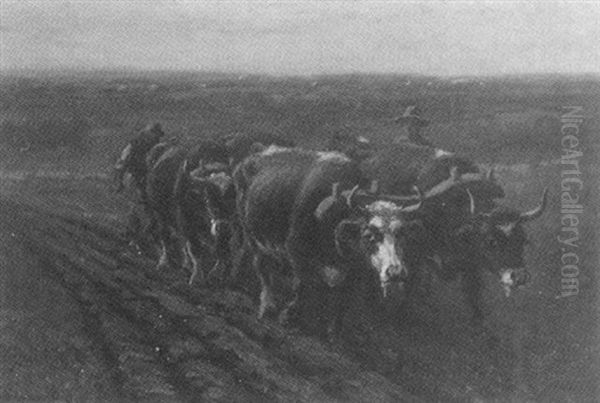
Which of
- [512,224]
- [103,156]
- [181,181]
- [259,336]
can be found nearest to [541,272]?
[512,224]

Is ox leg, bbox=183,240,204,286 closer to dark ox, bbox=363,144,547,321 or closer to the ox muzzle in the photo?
dark ox, bbox=363,144,547,321

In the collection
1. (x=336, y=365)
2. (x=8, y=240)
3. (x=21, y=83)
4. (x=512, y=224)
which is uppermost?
(x=21, y=83)

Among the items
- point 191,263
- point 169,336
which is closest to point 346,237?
point 191,263

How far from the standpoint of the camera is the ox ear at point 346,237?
175 inches

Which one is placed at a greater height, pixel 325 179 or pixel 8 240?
pixel 325 179

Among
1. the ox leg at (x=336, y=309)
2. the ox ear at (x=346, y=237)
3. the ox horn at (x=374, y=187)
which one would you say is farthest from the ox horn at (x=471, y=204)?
the ox leg at (x=336, y=309)

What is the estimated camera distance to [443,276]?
14.9ft

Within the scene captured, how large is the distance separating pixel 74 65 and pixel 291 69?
107 cm

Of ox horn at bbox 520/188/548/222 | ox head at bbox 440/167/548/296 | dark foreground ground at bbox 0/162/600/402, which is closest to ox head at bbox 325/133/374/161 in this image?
ox head at bbox 440/167/548/296

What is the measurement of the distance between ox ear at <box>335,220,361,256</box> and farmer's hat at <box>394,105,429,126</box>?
0.56 meters

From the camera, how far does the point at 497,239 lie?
178 inches

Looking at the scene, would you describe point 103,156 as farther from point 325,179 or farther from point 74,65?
point 325,179

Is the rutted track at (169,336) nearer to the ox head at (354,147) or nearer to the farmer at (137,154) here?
the farmer at (137,154)

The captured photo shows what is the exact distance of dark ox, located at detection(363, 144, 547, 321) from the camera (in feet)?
14.8
